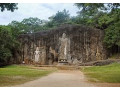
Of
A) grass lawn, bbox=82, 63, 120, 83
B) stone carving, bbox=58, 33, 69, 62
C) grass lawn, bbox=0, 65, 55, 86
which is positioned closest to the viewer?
grass lawn, bbox=0, 65, 55, 86

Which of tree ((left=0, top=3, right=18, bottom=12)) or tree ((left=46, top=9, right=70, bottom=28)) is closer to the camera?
tree ((left=0, top=3, right=18, bottom=12))

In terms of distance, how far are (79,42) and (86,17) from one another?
12.0 metres

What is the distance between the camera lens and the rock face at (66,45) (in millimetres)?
41438

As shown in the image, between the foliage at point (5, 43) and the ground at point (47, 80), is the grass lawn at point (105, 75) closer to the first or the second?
the ground at point (47, 80)

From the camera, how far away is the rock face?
41.4m

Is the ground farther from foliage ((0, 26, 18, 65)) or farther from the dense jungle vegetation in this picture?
foliage ((0, 26, 18, 65))

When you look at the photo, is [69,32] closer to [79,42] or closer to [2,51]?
[79,42]

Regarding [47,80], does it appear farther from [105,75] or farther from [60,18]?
[60,18]

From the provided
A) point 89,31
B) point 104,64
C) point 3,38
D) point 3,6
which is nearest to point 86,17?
point 89,31

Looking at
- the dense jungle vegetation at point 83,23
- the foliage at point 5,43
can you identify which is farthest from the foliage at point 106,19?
the foliage at point 5,43

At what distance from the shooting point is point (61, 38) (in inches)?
1673

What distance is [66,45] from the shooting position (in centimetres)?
4219

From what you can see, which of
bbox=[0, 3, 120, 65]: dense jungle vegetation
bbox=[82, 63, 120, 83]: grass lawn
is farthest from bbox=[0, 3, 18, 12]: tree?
bbox=[82, 63, 120, 83]: grass lawn

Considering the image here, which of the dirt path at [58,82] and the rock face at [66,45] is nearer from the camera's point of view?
the dirt path at [58,82]
